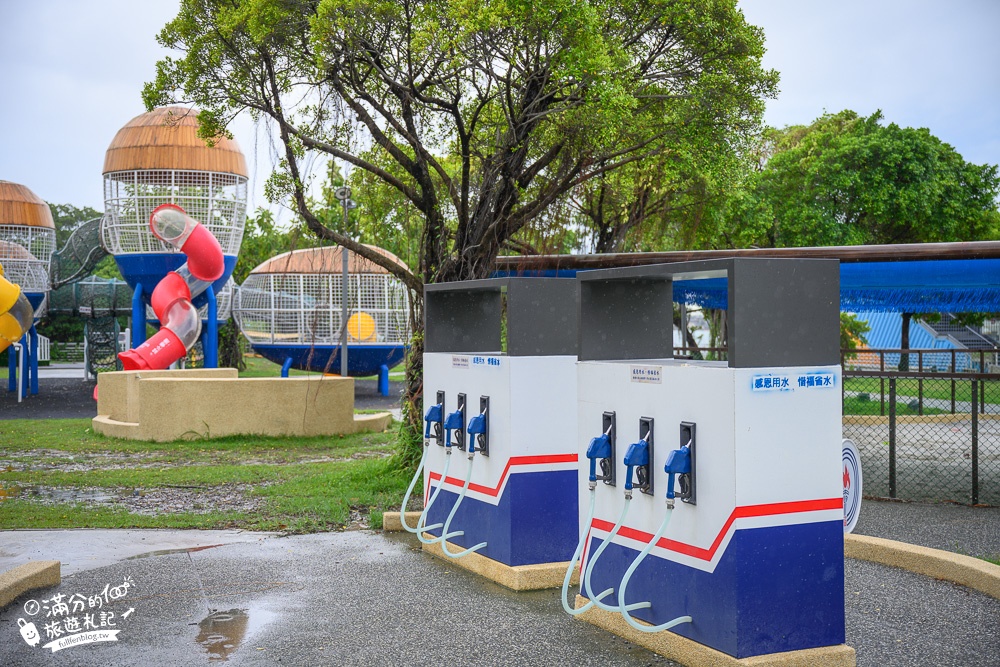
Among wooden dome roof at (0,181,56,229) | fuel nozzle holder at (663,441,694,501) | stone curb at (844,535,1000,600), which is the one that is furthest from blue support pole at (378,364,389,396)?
fuel nozzle holder at (663,441,694,501)

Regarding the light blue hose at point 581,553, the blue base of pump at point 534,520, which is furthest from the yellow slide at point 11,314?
the light blue hose at point 581,553

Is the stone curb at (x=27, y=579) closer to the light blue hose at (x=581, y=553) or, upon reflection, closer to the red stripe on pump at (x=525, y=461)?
the red stripe on pump at (x=525, y=461)

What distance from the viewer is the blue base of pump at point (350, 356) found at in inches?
1154

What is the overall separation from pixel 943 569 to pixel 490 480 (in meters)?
3.41

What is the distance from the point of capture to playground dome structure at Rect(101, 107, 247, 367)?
27.6m

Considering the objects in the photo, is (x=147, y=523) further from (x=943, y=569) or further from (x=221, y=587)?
(x=943, y=569)

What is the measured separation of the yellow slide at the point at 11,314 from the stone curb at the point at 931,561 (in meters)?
10.8

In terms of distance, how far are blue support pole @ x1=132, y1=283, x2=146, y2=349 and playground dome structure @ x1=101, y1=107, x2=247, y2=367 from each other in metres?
0.03

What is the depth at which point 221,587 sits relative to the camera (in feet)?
23.6

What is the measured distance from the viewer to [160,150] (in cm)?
2831

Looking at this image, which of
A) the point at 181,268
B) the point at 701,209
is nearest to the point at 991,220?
the point at 701,209

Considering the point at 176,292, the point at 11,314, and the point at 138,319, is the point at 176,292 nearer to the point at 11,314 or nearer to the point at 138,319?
the point at 138,319

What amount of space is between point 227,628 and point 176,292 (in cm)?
1906

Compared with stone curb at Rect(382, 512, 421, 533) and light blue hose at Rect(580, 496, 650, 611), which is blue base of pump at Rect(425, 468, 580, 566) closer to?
light blue hose at Rect(580, 496, 650, 611)
